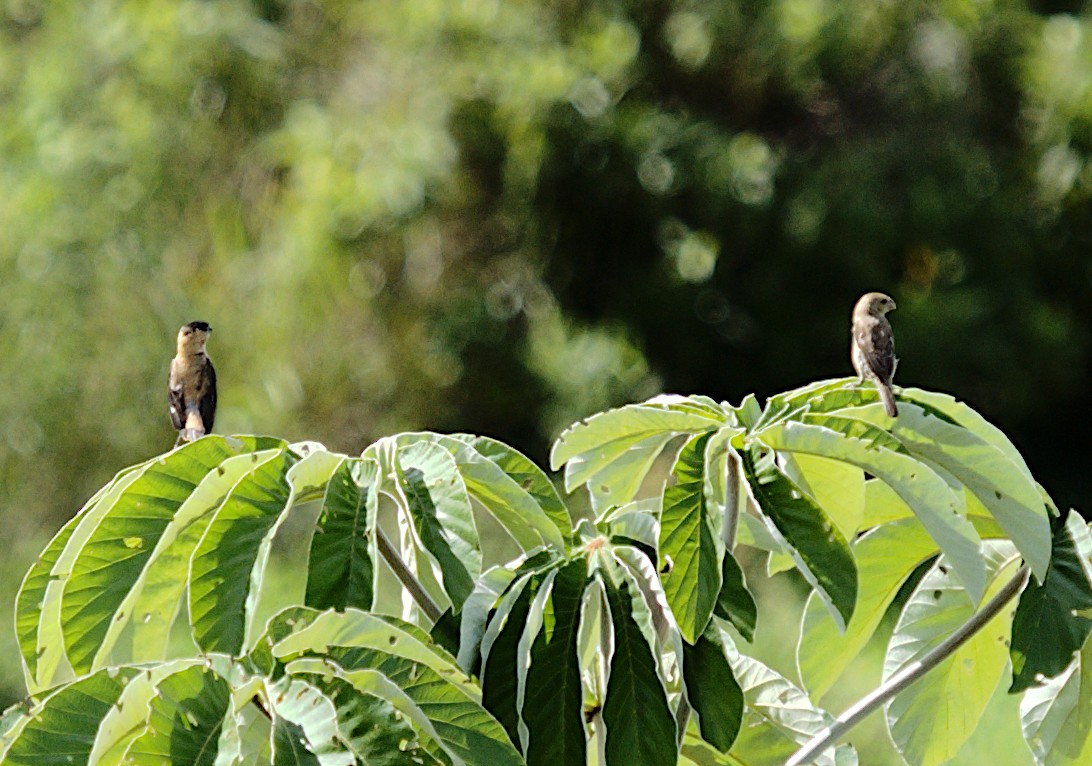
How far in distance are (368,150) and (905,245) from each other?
2.54 meters

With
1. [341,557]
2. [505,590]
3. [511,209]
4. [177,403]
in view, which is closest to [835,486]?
[505,590]

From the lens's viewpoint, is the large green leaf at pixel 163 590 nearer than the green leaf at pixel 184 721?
No

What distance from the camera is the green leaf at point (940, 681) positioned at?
53.3 inches

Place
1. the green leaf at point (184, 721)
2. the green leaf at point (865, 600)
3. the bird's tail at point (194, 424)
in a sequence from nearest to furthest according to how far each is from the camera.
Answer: the green leaf at point (184, 721), the green leaf at point (865, 600), the bird's tail at point (194, 424)

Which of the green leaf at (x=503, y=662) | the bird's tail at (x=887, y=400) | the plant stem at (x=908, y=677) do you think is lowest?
the plant stem at (x=908, y=677)

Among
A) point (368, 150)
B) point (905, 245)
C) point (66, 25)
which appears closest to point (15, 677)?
point (368, 150)

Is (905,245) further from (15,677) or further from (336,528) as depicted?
(336,528)

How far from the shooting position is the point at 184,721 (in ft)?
2.90

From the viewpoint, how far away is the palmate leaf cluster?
910 mm

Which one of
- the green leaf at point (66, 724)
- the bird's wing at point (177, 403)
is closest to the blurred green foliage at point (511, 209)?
the bird's wing at point (177, 403)

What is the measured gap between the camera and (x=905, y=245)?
6.75 metres

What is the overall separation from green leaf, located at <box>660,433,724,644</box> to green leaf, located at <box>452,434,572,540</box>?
18 centimetres

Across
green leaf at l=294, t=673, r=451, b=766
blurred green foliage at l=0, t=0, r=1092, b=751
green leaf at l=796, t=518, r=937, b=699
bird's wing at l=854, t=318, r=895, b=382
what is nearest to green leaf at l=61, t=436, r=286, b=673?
green leaf at l=294, t=673, r=451, b=766

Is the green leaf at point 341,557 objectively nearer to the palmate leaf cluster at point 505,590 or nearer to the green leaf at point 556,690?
the palmate leaf cluster at point 505,590
